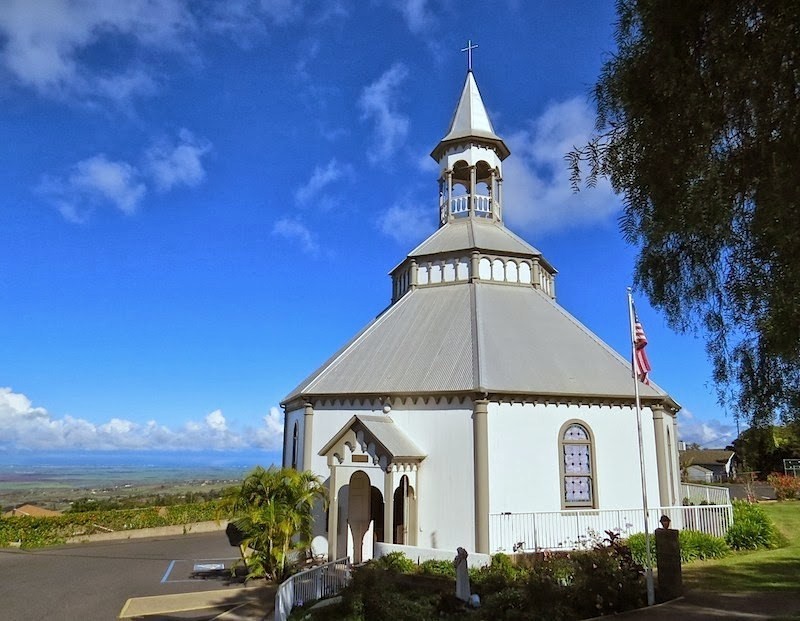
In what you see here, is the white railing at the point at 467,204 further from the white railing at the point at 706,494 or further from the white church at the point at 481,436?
the white railing at the point at 706,494

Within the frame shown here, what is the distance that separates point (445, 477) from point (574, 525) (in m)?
3.93

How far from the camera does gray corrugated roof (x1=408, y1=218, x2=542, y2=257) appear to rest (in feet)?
77.7

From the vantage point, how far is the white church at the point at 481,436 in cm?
1714

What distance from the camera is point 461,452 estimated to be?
57.4ft

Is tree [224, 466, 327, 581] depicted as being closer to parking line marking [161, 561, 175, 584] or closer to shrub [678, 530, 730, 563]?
parking line marking [161, 561, 175, 584]

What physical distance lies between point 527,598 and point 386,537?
261 inches

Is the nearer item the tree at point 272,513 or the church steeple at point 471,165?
the tree at point 272,513

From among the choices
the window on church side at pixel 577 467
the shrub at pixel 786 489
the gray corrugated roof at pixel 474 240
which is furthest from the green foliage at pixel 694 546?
the shrub at pixel 786 489

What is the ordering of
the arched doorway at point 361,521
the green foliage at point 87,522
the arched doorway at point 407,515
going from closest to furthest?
1. the arched doorway at point 407,515
2. the arched doorway at point 361,521
3. the green foliage at point 87,522

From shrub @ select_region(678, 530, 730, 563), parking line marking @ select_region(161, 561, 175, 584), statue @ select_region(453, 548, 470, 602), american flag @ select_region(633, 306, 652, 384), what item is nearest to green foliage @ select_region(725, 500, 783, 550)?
shrub @ select_region(678, 530, 730, 563)

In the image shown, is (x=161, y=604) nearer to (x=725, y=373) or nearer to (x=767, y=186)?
(x=725, y=373)

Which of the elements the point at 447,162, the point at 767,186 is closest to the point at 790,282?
the point at 767,186

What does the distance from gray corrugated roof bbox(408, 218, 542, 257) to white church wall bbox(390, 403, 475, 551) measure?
7691 millimetres

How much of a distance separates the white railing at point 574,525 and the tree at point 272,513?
215 inches
